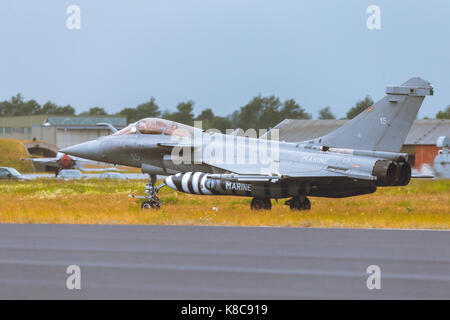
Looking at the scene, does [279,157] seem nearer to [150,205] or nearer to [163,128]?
[163,128]

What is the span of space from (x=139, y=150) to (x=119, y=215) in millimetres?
3554

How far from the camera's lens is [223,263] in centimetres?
921

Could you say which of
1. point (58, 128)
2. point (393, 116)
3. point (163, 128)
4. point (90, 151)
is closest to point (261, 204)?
point (163, 128)

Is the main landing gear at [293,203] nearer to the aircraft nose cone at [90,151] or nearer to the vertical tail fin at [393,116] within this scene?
the vertical tail fin at [393,116]

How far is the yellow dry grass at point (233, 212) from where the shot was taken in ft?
50.8

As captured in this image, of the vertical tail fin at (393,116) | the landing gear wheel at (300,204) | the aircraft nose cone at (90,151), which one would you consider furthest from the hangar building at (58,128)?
the vertical tail fin at (393,116)

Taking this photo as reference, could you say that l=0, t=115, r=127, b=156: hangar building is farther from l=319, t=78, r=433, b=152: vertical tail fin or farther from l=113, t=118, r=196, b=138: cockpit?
l=319, t=78, r=433, b=152: vertical tail fin

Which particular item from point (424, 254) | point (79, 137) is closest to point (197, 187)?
point (424, 254)

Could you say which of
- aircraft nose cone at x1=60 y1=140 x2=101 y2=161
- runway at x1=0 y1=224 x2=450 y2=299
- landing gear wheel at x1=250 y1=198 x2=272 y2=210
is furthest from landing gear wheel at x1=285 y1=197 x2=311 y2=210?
aircraft nose cone at x1=60 y1=140 x2=101 y2=161

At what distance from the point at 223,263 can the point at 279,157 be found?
10.0m

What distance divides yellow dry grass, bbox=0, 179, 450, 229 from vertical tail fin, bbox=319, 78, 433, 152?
184 cm

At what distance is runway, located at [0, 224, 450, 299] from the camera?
24.4ft
